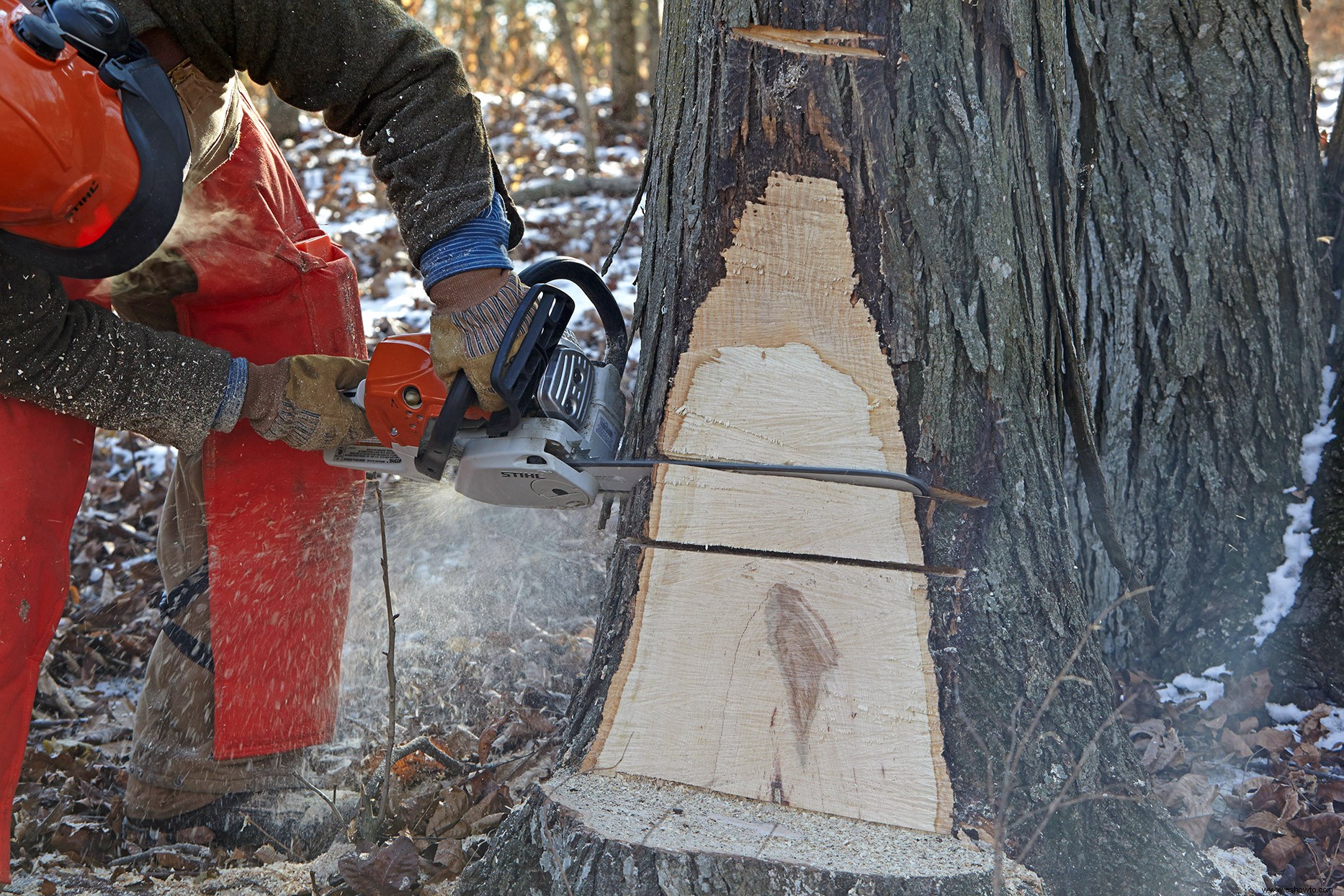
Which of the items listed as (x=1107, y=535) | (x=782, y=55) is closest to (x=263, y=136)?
(x=782, y=55)

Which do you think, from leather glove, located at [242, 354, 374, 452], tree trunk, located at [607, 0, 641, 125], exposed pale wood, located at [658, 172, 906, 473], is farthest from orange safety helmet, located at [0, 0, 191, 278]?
tree trunk, located at [607, 0, 641, 125]

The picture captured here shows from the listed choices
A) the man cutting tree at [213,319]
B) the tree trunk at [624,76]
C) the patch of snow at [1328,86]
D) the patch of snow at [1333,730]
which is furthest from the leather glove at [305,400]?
the tree trunk at [624,76]

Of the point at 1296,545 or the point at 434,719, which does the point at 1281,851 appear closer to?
the point at 1296,545

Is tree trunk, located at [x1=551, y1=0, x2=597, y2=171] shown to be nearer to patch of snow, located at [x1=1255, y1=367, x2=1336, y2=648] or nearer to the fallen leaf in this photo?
patch of snow, located at [x1=1255, y1=367, x2=1336, y2=648]

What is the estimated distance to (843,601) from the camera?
1591 millimetres

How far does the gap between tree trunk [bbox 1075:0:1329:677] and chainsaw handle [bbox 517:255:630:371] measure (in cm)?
100

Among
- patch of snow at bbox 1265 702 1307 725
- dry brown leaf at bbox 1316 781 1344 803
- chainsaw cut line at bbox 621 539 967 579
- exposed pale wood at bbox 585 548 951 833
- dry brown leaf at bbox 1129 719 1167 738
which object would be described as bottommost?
dry brown leaf at bbox 1316 781 1344 803

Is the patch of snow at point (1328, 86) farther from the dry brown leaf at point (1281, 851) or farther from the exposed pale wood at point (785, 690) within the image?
the exposed pale wood at point (785, 690)

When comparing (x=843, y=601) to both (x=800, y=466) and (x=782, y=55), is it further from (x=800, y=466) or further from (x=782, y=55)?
(x=782, y=55)

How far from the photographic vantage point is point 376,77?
1.79 m

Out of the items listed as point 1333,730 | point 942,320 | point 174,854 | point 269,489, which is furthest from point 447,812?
point 1333,730

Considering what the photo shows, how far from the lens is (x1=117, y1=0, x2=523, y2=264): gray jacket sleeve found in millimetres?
1729

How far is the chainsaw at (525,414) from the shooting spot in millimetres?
1872

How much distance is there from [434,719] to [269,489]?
73 centimetres
